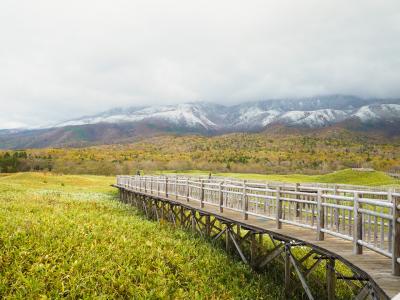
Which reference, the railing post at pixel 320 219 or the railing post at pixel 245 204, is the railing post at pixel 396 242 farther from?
the railing post at pixel 245 204

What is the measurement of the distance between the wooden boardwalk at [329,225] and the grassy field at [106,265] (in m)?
2.05

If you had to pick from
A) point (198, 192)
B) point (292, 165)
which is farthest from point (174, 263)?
point (292, 165)

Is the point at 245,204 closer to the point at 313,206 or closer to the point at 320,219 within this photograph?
the point at 313,206

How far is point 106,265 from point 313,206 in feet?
22.9

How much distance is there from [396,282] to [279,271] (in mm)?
10051

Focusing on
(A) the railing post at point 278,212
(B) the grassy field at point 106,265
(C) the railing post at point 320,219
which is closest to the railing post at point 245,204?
(B) the grassy field at point 106,265

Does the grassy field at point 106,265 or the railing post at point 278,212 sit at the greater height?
the railing post at point 278,212

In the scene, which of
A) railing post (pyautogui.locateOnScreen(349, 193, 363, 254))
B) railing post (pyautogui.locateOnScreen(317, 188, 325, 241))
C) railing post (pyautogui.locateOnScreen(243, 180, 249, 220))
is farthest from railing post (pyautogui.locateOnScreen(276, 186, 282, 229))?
railing post (pyautogui.locateOnScreen(349, 193, 363, 254))

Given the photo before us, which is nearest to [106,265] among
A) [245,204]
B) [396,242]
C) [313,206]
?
[245,204]

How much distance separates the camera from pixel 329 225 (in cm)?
1150

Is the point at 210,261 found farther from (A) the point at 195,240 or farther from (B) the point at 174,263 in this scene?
(A) the point at 195,240

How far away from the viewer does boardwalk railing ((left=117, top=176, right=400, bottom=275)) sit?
28.9 feet

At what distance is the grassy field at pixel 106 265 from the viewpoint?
11703 mm

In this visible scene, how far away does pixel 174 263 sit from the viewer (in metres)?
14.6
